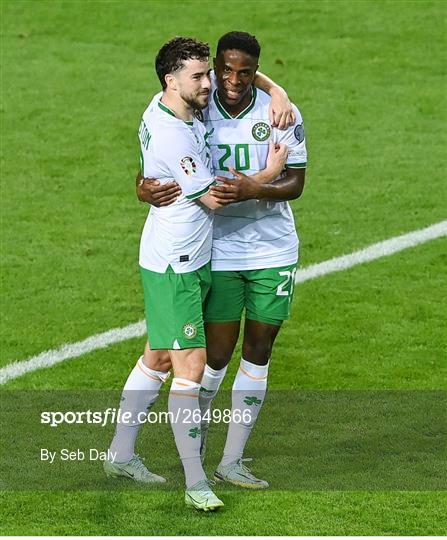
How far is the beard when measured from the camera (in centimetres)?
762

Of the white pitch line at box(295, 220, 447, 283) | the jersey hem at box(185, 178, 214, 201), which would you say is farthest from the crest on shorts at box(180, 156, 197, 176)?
the white pitch line at box(295, 220, 447, 283)

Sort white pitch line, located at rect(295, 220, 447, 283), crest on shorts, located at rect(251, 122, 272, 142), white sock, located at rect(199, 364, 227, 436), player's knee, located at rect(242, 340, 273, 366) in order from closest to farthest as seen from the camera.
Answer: crest on shorts, located at rect(251, 122, 272, 142) → player's knee, located at rect(242, 340, 273, 366) → white sock, located at rect(199, 364, 227, 436) → white pitch line, located at rect(295, 220, 447, 283)

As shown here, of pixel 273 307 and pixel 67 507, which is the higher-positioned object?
pixel 273 307

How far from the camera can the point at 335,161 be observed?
14398 millimetres

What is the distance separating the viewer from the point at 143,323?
1102 cm

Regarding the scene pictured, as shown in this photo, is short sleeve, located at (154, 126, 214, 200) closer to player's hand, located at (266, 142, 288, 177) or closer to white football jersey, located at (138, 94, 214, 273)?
white football jersey, located at (138, 94, 214, 273)

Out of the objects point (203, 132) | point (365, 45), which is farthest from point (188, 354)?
point (365, 45)

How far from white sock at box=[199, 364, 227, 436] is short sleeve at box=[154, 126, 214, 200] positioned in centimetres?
117

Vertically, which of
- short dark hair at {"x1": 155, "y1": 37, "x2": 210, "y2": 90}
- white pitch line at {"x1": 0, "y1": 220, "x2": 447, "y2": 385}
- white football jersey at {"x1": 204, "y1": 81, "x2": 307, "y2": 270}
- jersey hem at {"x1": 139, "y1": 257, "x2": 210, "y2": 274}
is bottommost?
white pitch line at {"x1": 0, "y1": 220, "x2": 447, "y2": 385}

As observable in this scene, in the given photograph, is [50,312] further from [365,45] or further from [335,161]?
[365,45]

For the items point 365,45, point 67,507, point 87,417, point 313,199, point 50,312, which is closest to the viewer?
point 67,507

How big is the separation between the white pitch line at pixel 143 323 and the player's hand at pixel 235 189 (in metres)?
2.79

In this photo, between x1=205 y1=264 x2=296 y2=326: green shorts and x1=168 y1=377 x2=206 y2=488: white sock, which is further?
x1=205 y1=264 x2=296 y2=326: green shorts

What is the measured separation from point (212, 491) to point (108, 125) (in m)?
7.77
